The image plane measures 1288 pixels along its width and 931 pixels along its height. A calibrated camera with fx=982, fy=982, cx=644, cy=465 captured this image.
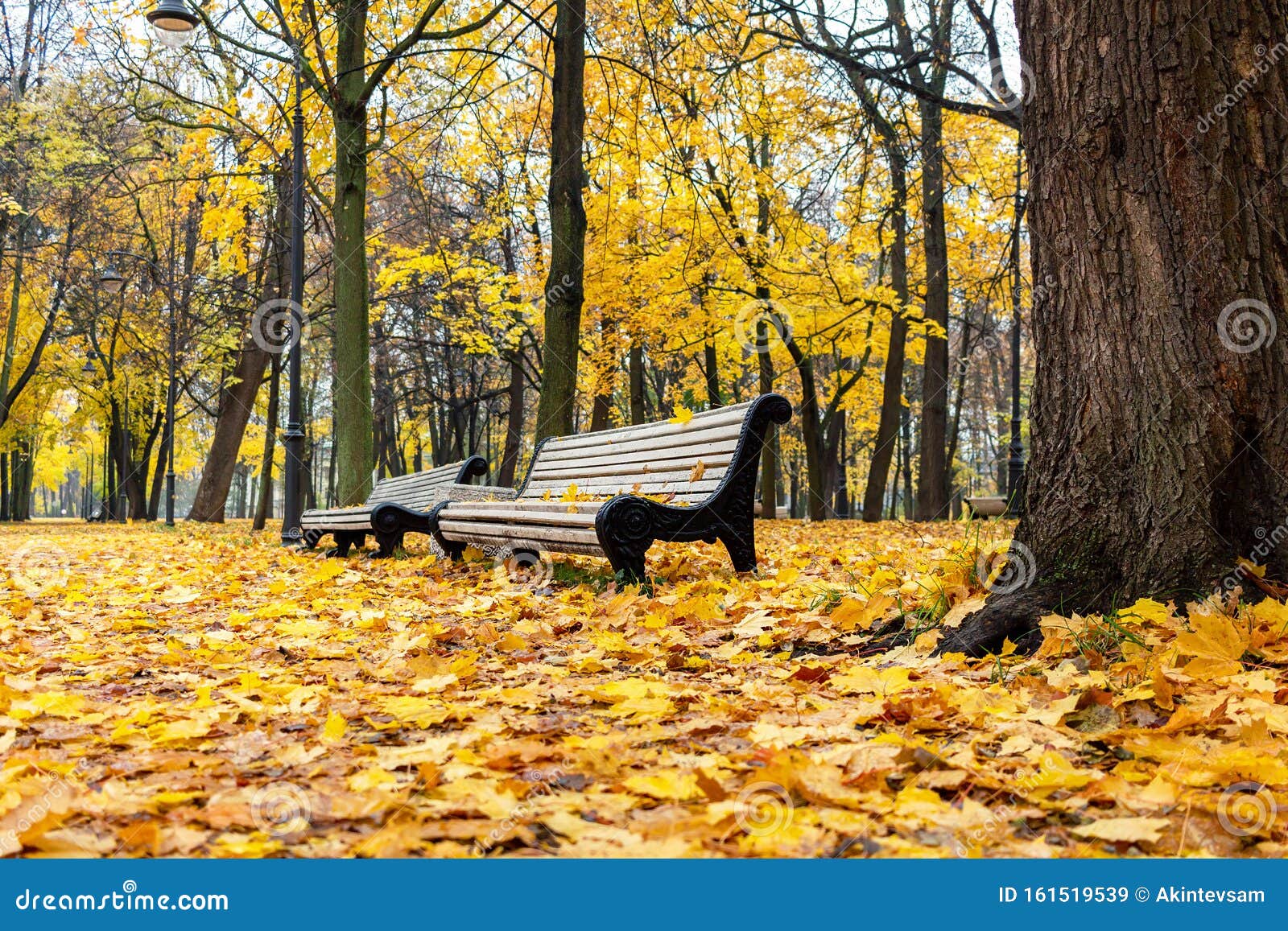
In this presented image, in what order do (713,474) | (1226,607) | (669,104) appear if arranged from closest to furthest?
1. (1226,607)
2. (713,474)
3. (669,104)

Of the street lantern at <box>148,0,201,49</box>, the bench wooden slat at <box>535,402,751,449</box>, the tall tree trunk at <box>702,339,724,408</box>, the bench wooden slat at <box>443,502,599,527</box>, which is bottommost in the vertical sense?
the bench wooden slat at <box>443,502,599,527</box>

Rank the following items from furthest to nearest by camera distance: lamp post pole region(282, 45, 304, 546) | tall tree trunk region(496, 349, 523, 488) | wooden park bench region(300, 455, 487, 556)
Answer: tall tree trunk region(496, 349, 523, 488) < lamp post pole region(282, 45, 304, 546) < wooden park bench region(300, 455, 487, 556)

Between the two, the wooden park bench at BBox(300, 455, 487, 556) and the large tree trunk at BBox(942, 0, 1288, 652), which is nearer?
the large tree trunk at BBox(942, 0, 1288, 652)

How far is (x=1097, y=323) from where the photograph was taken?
3.40 metres

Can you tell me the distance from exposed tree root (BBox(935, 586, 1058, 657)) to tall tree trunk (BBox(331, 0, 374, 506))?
9002 mm

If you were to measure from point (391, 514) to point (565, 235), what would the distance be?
2801 millimetres

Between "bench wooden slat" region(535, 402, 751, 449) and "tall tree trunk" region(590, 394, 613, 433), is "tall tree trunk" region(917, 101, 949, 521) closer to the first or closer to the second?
"tall tree trunk" region(590, 394, 613, 433)

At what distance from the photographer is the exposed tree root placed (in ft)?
10.5

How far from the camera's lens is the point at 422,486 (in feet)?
31.9

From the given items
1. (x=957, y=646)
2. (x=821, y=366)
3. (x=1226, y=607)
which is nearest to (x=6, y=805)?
(x=957, y=646)

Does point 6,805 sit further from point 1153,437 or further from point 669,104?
point 669,104

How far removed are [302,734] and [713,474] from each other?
3.11m

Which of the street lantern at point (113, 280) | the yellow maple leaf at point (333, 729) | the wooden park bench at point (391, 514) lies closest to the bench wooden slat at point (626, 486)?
the wooden park bench at point (391, 514)

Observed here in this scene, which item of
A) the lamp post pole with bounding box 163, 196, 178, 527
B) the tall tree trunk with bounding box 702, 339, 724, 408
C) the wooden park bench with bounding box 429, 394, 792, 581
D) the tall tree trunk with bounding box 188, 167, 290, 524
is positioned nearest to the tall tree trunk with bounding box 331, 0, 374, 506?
the wooden park bench with bounding box 429, 394, 792, 581
